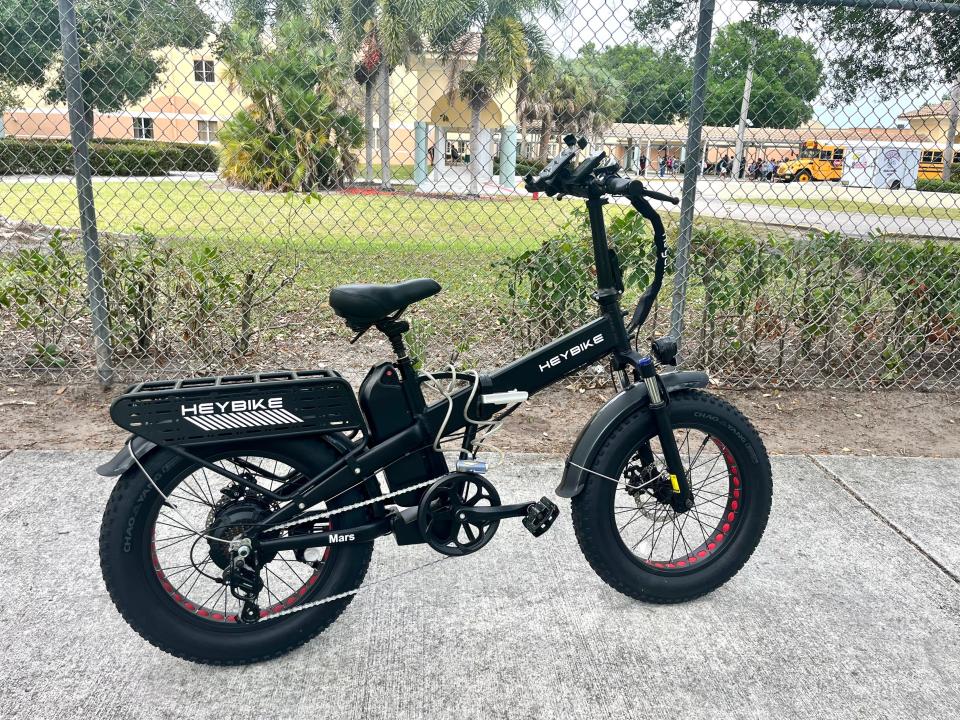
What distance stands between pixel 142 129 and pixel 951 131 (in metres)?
4.64

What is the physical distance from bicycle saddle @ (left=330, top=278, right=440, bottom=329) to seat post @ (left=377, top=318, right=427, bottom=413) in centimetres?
6

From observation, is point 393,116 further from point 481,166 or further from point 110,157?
point 110,157

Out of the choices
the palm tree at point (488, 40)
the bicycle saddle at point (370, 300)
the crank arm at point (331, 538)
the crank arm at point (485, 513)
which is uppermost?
the palm tree at point (488, 40)

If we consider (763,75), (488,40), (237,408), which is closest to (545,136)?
(488,40)

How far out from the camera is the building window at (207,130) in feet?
13.8

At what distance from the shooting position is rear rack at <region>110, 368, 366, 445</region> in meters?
2.23

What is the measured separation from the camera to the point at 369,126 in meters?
4.32

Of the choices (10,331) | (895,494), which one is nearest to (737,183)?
(895,494)

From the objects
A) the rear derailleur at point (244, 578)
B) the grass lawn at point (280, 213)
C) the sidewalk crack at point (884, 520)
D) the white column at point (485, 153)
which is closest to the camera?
the rear derailleur at point (244, 578)

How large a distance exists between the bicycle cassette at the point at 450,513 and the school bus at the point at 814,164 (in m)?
2.92

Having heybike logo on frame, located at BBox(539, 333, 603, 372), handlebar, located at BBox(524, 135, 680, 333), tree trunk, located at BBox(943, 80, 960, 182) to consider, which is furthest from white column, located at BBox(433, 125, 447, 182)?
tree trunk, located at BBox(943, 80, 960, 182)

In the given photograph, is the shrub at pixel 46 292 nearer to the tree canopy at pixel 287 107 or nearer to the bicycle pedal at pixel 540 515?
the tree canopy at pixel 287 107

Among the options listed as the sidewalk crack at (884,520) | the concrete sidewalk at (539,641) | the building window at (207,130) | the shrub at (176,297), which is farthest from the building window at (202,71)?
the sidewalk crack at (884,520)

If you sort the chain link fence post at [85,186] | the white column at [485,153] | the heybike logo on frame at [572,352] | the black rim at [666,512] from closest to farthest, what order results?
the heybike logo on frame at [572,352] < the black rim at [666,512] < the chain link fence post at [85,186] < the white column at [485,153]
